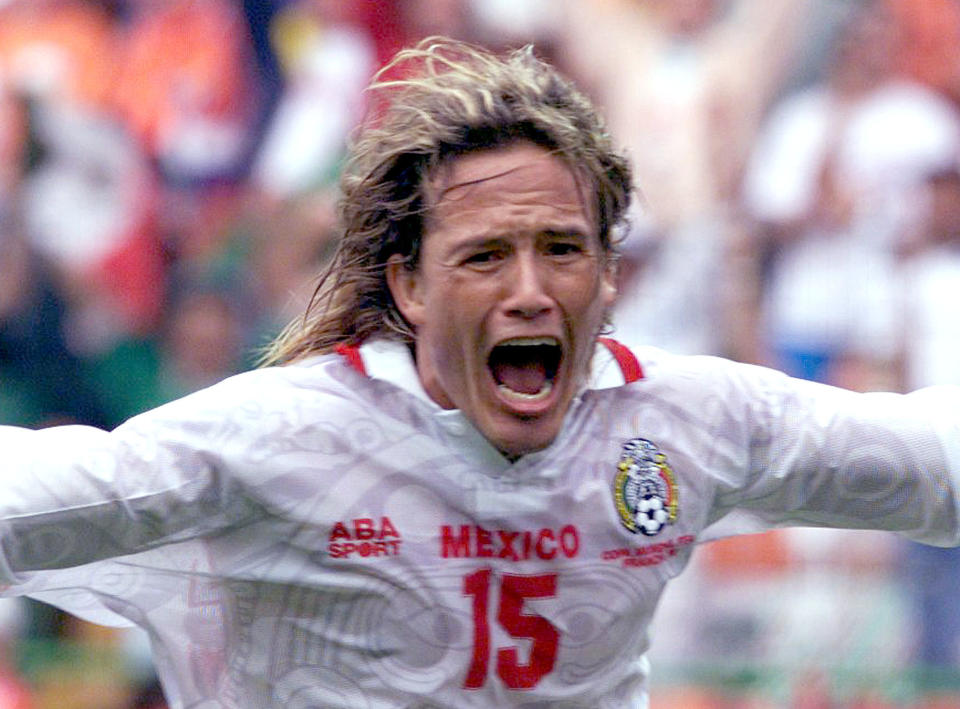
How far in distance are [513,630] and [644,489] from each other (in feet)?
1.11

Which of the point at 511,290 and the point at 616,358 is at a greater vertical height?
the point at 511,290

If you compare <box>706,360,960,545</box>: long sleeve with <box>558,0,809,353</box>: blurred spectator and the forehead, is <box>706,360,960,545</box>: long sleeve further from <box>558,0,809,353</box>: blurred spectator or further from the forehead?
<box>558,0,809,353</box>: blurred spectator

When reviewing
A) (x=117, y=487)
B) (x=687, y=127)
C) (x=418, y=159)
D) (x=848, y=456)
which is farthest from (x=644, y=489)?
(x=687, y=127)

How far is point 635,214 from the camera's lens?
635 cm

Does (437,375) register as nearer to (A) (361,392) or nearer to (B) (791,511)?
(A) (361,392)

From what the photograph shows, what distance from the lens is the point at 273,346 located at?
134 inches

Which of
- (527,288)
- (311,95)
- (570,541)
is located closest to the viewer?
(527,288)

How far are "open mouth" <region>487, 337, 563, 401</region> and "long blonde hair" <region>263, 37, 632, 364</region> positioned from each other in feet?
0.66

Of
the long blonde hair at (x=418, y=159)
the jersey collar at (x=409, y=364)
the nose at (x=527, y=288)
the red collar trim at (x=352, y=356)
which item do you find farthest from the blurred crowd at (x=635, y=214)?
the nose at (x=527, y=288)

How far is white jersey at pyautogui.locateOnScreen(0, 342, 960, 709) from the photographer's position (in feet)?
9.34

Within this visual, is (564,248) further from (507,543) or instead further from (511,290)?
(507,543)

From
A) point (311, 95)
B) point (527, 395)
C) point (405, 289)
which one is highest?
point (311, 95)

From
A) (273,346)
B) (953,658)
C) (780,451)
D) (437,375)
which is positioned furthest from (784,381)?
(953,658)

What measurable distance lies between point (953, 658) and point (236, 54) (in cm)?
413
